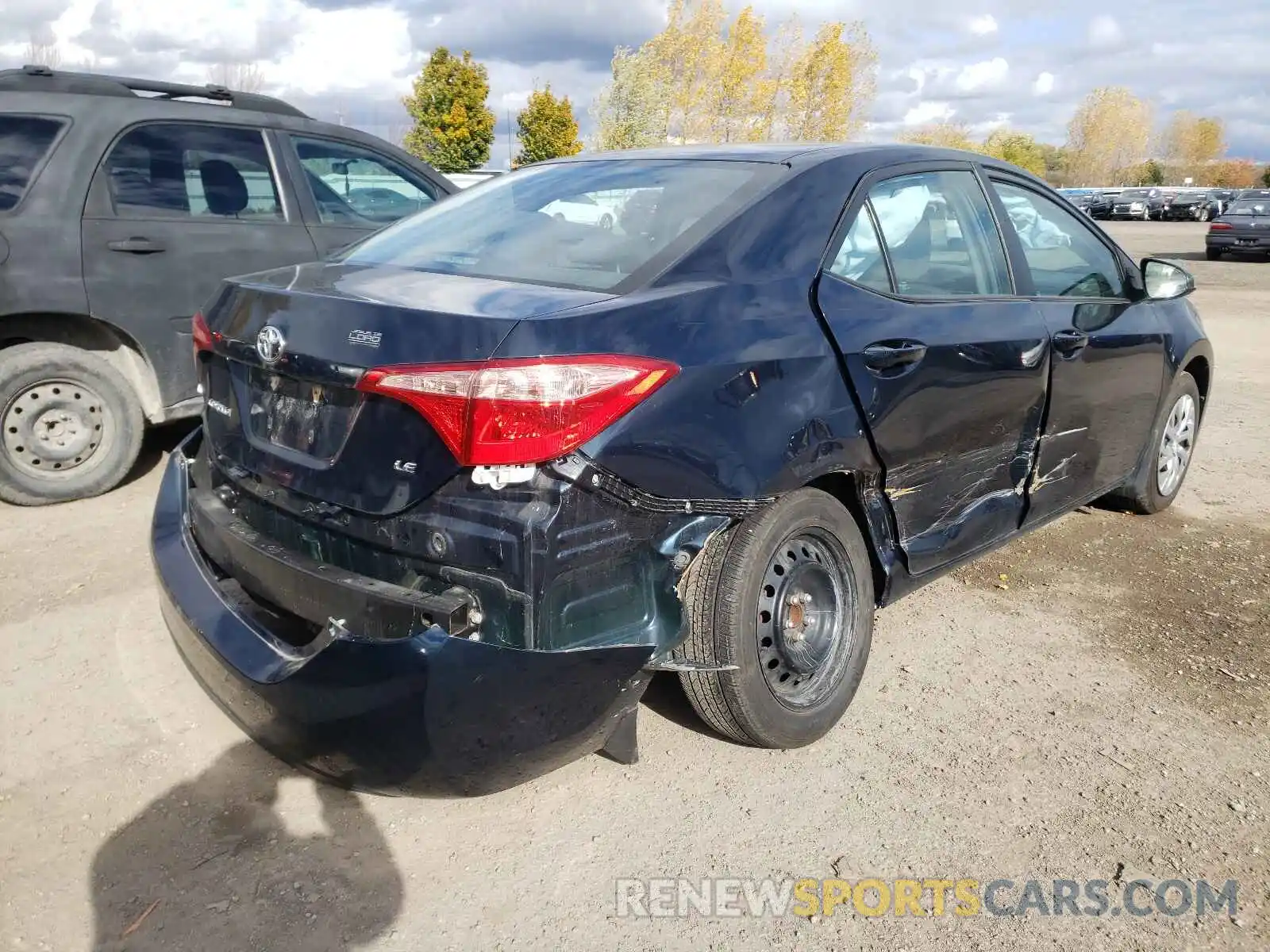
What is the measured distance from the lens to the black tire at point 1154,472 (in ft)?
15.7

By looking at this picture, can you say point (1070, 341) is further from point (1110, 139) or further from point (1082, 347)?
point (1110, 139)

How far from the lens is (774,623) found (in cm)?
282

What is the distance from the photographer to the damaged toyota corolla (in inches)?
86.9

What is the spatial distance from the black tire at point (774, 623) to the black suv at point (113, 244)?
3376mm

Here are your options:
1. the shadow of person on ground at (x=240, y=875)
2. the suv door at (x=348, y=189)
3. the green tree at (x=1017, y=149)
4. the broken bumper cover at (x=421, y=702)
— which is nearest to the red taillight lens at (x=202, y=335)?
the broken bumper cover at (x=421, y=702)

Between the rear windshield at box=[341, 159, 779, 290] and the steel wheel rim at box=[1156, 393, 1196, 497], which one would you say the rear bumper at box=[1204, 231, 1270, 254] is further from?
the rear windshield at box=[341, 159, 779, 290]

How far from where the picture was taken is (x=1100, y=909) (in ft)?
7.93

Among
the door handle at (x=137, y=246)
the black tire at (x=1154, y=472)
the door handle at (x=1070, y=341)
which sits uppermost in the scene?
the door handle at (x=137, y=246)

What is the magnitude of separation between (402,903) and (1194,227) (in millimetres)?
44565

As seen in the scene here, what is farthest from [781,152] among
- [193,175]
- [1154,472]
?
[193,175]

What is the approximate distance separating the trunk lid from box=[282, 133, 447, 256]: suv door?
2.81 meters

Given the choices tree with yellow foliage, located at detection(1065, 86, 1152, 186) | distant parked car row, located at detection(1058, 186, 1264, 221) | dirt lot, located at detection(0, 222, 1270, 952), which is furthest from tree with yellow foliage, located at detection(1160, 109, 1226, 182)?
dirt lot, located at detection(0, 222, 1270, 952)

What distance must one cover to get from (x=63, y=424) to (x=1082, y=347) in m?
4.55

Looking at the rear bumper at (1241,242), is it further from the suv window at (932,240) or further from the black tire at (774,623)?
the black tire at (774,623)
